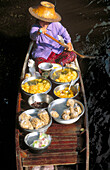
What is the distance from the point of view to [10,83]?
7305 millimetres

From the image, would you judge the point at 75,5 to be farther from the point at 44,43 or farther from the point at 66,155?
the point at 66,155

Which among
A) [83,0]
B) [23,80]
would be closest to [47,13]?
[23,80]

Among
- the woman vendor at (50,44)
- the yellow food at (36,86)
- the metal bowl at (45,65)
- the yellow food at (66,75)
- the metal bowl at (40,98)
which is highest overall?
the woman vendor at (50,44)

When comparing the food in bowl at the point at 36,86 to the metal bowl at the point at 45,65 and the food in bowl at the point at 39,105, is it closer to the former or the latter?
the food in bowl at the point at 39,105

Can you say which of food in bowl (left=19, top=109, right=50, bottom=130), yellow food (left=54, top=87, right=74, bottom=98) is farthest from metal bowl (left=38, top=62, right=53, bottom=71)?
food in bowl (left=19, top=109, right=50, bottom=130)

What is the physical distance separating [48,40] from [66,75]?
1398mm

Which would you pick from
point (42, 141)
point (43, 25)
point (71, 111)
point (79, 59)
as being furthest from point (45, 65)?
point (79, 59)

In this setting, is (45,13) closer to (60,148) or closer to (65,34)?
(65,34)

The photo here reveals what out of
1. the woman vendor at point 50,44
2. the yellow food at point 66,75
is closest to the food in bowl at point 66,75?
the yellow food at point 66,75

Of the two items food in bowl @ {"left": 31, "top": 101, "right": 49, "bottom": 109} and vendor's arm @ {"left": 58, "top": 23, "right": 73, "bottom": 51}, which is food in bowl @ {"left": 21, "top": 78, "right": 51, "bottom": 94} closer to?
food in bowl @ {"left": 31, "top": 101, "right": 49, "bottom": 109}

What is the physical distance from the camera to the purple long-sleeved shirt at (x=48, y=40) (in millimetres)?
5715

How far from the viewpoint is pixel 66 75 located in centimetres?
519

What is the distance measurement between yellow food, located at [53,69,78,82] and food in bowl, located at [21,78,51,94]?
383 mm

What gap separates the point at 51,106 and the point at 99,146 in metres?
2.05
